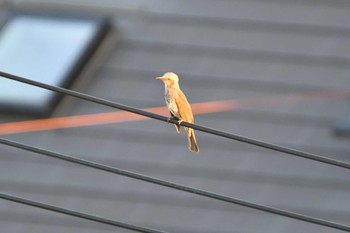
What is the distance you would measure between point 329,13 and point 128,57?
121 cm

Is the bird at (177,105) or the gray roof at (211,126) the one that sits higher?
the gray roof at (211,126)

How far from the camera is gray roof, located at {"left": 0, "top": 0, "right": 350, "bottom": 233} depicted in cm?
773

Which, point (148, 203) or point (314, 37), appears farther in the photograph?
point (314, 37)

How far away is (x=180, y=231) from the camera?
7.63 metres

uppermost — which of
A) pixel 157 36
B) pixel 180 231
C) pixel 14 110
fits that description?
pixel 157 36

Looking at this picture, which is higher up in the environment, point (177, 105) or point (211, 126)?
point (211, 126)

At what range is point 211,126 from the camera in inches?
313

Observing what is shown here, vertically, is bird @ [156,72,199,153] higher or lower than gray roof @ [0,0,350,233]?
lower

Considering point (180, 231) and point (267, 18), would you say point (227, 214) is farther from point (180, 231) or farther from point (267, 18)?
point (267, 18)

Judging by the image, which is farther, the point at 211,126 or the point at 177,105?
the point at 211,126

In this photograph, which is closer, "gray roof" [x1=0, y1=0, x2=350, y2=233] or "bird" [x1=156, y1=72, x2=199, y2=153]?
"bird" [x1=156, y1=72, x2=199, y2=153]

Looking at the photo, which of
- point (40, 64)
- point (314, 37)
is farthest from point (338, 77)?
point (40, 64)

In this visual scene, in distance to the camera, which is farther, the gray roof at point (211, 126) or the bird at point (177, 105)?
the gray roof at point (211, 126)

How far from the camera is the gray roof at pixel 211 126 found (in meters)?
7.73
